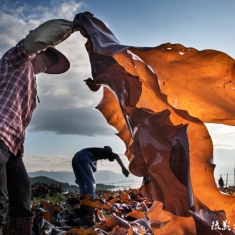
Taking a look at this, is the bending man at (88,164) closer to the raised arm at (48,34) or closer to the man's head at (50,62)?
the man's head at (50,62)

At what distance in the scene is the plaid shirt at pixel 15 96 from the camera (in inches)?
99.0

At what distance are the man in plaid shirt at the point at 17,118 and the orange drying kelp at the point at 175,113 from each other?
1.15 meters

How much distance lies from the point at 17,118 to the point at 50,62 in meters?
0.69

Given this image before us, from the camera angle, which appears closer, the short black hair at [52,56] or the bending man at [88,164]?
the short black hair at [52,56]

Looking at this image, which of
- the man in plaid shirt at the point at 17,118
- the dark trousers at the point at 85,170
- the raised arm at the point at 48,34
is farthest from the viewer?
the dark trousers at the point at 85,170

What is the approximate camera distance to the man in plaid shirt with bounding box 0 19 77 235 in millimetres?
2463

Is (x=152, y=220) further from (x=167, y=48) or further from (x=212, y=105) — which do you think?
(x=167, y=48)

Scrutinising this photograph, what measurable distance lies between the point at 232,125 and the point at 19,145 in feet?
5.94

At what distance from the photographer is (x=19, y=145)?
267 cm

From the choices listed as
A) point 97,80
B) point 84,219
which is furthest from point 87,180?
point 97,80

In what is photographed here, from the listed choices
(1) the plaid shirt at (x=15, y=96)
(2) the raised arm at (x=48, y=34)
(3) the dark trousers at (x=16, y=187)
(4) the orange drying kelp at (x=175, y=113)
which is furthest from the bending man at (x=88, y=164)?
(4) the orange drying kelp at (x=175, y=113)

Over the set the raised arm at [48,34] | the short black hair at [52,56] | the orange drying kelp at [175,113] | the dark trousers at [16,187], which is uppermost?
the short black hair at [52,56]

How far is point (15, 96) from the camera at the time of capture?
8.52ft

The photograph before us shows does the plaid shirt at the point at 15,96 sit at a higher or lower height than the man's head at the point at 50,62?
lower
